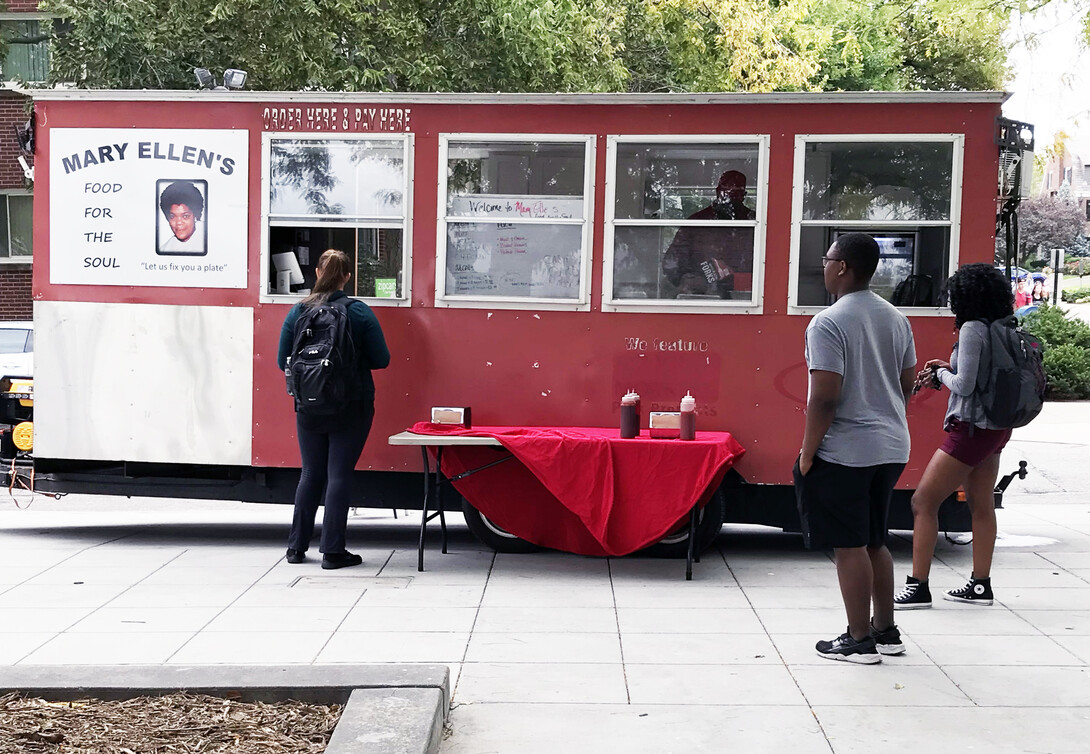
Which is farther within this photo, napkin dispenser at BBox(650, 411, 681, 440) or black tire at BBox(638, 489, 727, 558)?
black tire at BBox(638, 489, 727, 558)

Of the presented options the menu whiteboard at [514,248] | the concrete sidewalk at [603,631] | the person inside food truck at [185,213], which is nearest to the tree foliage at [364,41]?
the person inside food truck at [185,213]

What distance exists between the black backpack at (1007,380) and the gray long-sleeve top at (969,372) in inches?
1.1

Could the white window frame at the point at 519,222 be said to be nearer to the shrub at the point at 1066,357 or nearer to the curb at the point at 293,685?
the curb at the point at 293,685

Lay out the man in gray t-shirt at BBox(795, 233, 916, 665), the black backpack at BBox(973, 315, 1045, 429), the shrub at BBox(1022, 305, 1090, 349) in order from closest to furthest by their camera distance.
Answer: the man in gray t-shirt at BBox(795, 233, 916, 665) < the black backpack at BBox(973, 315, 1045, 429) < the shrub at BBox(1022, 305, 1090, 349)

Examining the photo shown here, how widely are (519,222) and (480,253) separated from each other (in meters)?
0.31

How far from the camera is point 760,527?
9133 millimetres

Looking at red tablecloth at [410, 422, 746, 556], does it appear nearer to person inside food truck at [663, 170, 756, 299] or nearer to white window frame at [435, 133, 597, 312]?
white window frame at [435, 133, 597, 312]

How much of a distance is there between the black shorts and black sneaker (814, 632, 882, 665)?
446 mm

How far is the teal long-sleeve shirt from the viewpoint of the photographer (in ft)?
23.5

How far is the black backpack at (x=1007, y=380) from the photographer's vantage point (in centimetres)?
604

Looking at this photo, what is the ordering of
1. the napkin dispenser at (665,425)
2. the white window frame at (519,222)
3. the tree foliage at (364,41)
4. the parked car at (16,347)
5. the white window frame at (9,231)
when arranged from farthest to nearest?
1. the white window frame at (9,231)
2. the tree foliage at (364,41)
3. the parked car at (16,347)
4. the white window frame at (519,222)
5. the napkin dispenser at (665,425)

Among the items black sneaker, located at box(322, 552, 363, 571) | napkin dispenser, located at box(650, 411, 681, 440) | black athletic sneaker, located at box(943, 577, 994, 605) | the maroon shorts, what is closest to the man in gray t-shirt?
the maroon shorts

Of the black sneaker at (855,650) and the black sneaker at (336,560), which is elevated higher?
the black sneaker at (855,650)

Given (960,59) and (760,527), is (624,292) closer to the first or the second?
(760,527)
